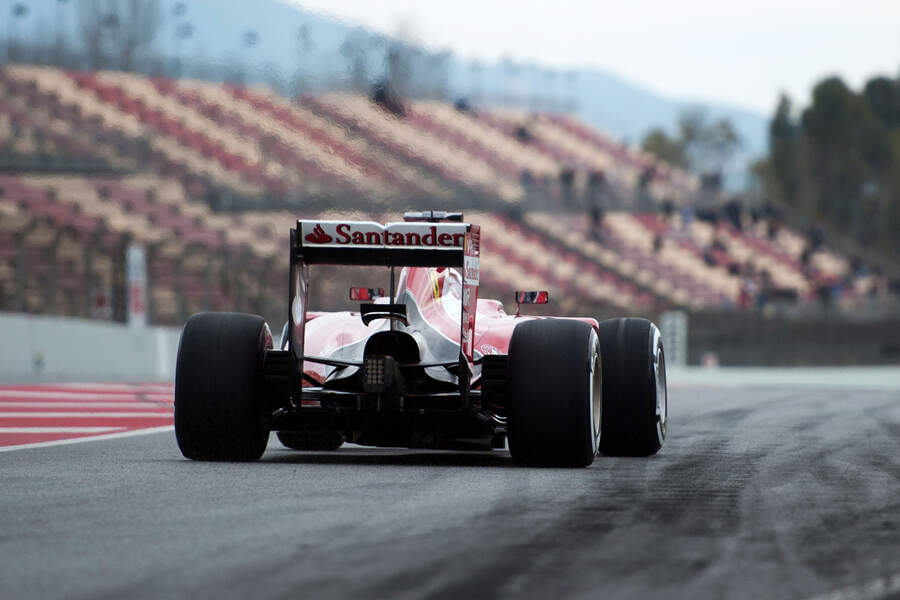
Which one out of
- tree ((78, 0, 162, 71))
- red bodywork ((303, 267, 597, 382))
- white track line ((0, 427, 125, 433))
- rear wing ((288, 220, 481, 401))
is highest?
tree ((78, 0, 162, 71))

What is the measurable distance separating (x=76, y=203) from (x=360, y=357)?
24118mm

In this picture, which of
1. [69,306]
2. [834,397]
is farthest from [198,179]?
[834,397]

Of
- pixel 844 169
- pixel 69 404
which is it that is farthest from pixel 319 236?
pixel 844 169

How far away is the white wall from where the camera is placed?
18844 mm

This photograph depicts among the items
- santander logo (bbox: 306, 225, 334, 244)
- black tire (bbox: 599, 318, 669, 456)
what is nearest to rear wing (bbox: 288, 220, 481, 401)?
santander logo (bbox: 306, 225, 334, 244)

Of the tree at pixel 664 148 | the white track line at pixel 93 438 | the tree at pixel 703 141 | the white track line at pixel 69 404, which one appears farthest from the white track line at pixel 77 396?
the tree at pixel 703 141

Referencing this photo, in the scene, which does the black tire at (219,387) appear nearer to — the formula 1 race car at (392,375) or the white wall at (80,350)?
the formula 1 race car at (392,375)

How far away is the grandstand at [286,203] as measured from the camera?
24734mm

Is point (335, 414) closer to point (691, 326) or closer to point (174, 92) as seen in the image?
point (691, 326)

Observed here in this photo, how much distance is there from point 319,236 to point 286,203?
23559 mm

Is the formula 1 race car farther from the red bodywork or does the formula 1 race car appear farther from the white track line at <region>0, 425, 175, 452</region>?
the white track line at <region>0, 425, 175, 452</region>

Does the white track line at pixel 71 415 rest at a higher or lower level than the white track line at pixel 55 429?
lower

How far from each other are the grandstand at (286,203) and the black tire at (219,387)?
1307cm

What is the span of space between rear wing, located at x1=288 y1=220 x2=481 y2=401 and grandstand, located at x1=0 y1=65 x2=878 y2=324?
43.7ft
